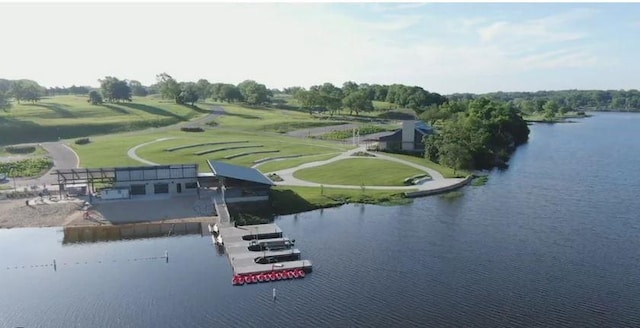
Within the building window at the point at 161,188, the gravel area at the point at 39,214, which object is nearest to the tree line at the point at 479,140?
the building window at the point at 161,188

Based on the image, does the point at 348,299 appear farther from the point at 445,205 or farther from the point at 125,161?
the point at 125,161

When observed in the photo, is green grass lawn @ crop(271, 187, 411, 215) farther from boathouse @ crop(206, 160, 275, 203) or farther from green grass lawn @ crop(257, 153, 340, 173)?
green grass lawn @ crop(257, 153, 340, 173)

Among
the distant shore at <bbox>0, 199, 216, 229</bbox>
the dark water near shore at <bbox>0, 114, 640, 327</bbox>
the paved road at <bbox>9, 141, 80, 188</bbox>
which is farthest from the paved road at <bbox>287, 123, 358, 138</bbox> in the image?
the distant shore at <bbox>0, 199, 216, 229</bbox>

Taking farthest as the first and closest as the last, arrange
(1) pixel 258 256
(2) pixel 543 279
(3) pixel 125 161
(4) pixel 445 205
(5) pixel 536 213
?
(3) pixel 125 161 → (4) pixel 445 205 → (5) pixel 536 213 → (1) pixel 258 256 → (2) pixel 543 279

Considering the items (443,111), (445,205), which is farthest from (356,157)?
(443,111)

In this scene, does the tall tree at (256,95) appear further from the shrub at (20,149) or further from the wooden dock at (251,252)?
the wooden dock at (251,252)

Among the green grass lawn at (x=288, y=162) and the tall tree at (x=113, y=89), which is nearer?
the green grass lawn at (x=288, y=162)

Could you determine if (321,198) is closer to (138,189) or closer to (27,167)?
(138,189)
